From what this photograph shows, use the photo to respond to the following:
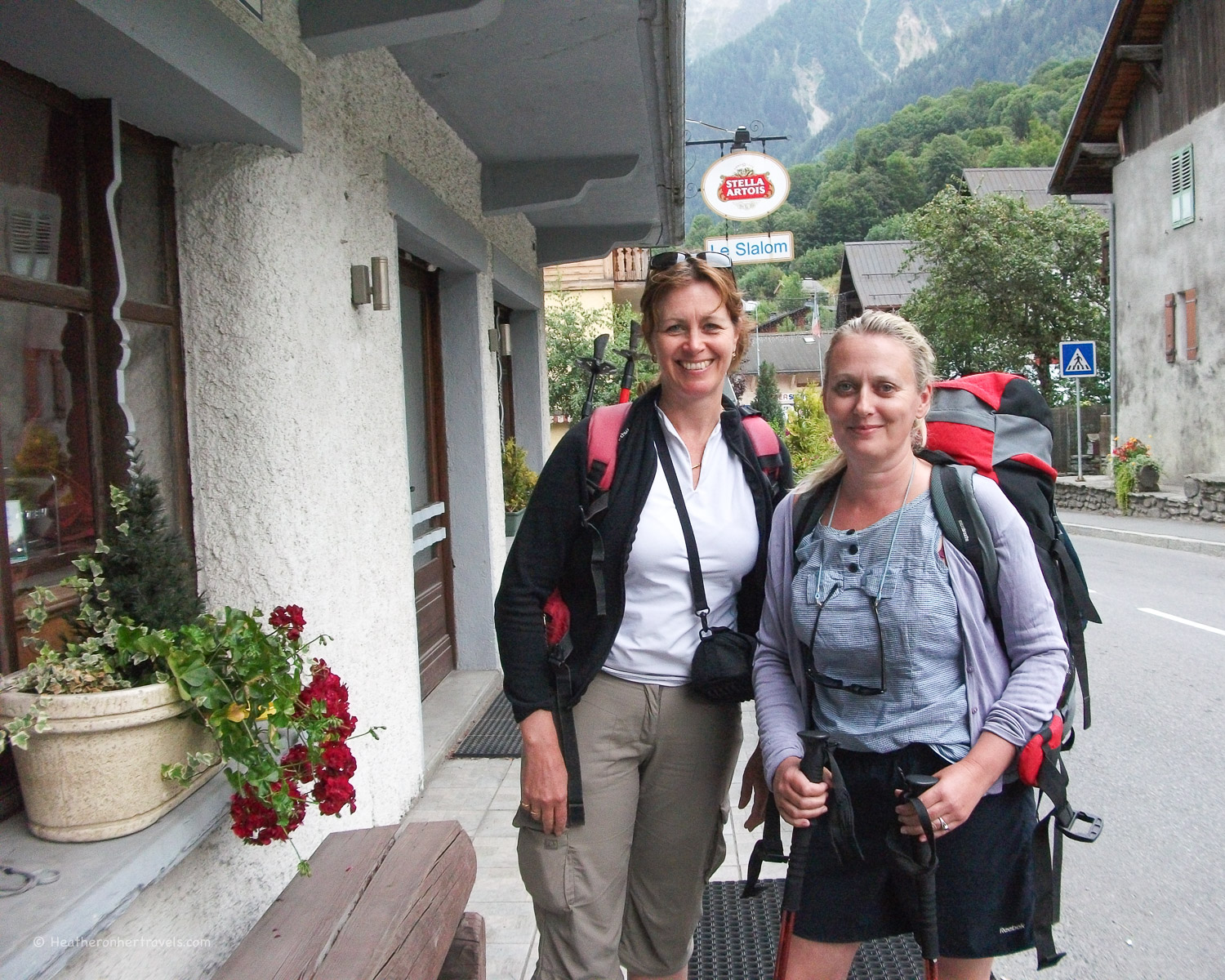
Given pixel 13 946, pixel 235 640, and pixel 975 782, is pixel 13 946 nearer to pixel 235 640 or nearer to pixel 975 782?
pixel 235 640

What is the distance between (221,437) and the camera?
2.92 meters

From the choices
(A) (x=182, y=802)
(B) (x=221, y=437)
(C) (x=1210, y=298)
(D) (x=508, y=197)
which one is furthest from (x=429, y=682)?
(C) (x=1210, y=298)

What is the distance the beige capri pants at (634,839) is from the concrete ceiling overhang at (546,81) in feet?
6.86

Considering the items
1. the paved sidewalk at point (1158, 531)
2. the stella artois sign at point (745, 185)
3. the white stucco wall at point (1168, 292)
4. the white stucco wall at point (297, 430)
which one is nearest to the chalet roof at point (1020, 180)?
the white stucco wall at point (1168, 292)

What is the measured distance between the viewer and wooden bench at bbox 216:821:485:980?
1991mm

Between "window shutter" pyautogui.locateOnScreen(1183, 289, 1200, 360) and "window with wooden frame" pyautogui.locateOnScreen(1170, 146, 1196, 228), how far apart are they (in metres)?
1.18

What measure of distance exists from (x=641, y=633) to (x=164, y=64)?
160 cm

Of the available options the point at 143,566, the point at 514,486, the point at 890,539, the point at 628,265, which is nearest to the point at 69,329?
the point at 143,566

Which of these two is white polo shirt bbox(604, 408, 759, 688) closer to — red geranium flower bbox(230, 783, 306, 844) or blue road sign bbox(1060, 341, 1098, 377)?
red geranium flower bbox(230, 783, 306, 844)

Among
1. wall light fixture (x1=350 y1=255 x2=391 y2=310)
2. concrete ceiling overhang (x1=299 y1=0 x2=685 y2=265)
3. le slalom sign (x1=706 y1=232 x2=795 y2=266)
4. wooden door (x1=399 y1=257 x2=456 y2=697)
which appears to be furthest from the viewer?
le slalom sign (x1=706 y1=232 x2=795 y2=266)

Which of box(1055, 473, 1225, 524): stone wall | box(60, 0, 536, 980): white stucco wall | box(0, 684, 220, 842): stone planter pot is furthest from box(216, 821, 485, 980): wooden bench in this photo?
box(1055, 473, 1225, 524): stone wall

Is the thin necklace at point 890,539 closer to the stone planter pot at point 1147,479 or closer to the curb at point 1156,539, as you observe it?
the curb at point 1156,539

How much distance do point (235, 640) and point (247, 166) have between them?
138cm

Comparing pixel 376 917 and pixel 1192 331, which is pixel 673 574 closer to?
pixel 376 917
